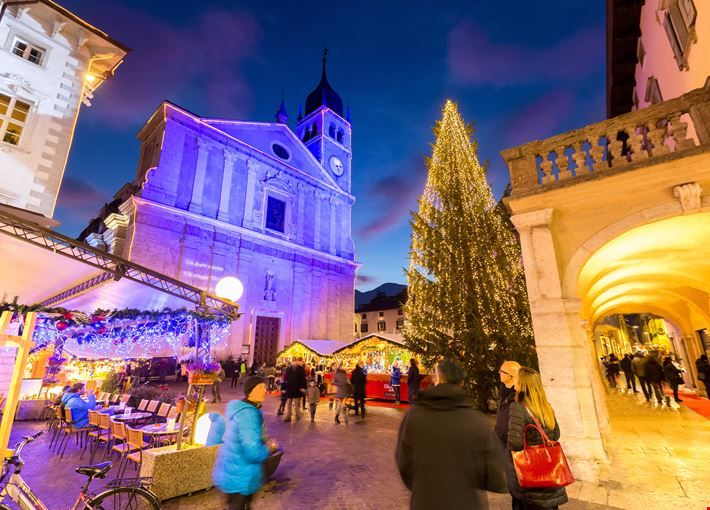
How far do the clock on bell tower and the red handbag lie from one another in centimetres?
3262

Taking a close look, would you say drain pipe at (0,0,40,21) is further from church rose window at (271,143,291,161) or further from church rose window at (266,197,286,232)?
church rose window at (271,143,291,161)

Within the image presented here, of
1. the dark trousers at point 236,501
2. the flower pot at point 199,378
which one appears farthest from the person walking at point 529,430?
the flower pot at point 199,378

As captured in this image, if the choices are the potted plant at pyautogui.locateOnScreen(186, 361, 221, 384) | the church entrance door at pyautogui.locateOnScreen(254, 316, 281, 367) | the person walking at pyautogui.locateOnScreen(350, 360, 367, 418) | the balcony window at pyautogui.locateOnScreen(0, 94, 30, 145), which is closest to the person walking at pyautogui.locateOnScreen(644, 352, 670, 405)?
the person walking at pyautogui.locateOnScreen(350, 360, 367, 418)

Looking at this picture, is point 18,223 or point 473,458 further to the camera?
point 18,223

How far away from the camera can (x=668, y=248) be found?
23.7 feet

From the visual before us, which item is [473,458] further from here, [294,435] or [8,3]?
[8,3]

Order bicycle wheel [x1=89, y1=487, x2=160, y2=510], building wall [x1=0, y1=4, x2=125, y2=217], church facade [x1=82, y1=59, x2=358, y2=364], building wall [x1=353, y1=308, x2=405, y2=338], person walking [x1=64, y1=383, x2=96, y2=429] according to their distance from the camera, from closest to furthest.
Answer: bicycle wheel [x1=89, y1=487, x2=160, y2=510] < person walking [x1=64, y1=383, x2=96, y2=429] < building wall [x1=0, y1=4, x2=125, y2=217] < church facade [x1=82, y1=59, x2=358, y2=364] < building wall [x1=353, y1=308, x2=405, y2=338]

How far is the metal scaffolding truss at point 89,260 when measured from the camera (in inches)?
237

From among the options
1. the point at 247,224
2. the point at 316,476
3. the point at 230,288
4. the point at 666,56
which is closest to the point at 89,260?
the point at 230,288

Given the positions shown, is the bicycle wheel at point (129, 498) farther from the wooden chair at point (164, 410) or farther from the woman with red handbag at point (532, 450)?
the woman with red handbag at point (532, 450)

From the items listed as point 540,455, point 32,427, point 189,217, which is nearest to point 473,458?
point 540,455

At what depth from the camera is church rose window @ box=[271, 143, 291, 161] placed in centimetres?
2861

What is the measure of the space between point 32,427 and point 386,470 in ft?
34.9

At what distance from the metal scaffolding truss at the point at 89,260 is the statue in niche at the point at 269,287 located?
49.4 ft
